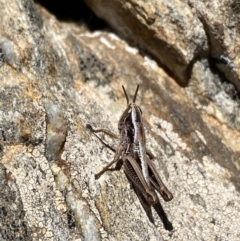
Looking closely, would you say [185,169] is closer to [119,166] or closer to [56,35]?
[119,166]

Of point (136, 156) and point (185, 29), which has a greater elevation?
point (185, 29)

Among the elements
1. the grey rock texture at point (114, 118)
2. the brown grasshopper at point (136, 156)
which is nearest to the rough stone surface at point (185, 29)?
the grey rock texture at point (114, 118)

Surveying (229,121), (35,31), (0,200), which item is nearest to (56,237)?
(0,200)

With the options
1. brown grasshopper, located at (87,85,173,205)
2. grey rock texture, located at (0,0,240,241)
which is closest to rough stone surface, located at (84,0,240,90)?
grey rock texture, located at (0,0,240,241)

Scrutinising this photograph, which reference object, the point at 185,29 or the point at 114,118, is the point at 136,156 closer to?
the point at 114,118

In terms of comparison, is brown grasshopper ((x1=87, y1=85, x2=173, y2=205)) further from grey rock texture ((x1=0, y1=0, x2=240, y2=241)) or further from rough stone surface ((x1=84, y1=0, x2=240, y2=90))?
rough stone surface ((x1=84, y1=0, x2=240, y2=90))

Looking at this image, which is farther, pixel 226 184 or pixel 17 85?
pixel 226 184

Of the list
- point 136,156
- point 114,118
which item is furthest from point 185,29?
point 136,156
